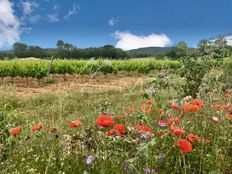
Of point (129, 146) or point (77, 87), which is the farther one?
point (77, 87)

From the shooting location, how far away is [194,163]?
3.86 meters

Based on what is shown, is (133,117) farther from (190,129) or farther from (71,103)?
(71,103)

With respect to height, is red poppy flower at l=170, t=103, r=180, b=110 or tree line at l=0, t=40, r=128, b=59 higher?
red poppy flower at l=170, t=103, r=180, b=110

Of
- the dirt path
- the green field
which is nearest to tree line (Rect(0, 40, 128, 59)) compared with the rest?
the dirt path

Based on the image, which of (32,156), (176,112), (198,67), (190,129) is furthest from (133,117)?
(198,67)

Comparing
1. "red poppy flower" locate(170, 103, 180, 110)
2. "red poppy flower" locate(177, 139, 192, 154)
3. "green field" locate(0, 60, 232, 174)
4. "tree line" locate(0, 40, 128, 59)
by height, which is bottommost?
"tree line" locate(0, 40, 128, 59)

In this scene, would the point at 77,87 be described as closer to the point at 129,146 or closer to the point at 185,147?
the point at 129,146

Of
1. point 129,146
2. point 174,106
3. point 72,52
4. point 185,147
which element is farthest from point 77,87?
point 72,52

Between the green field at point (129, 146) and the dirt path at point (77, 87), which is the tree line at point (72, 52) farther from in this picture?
the green field at point (129, 146)

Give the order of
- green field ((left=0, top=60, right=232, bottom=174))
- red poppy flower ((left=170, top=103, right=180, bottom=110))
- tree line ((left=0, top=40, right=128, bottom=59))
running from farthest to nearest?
tree line ((left=0, top=40, right=128, bottom=59)) < red poppy flower ((left=170, top=103, right=180, bottom=110)) < green field ((left=0, top=60, right=232, bottom=174))

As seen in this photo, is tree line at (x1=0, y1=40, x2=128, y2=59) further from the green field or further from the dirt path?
the green field

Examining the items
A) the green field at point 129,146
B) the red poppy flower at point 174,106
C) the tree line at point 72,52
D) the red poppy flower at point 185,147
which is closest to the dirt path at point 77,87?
the green field at point 129,146

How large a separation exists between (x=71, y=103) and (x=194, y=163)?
42.3ft

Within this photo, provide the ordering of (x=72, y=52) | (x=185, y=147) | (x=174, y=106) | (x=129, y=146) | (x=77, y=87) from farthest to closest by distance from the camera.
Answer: (x=72, y=52) < (x=77, y=87) < (x=174, y=106) < (x=129, y=146) < (x=185, y=147)
